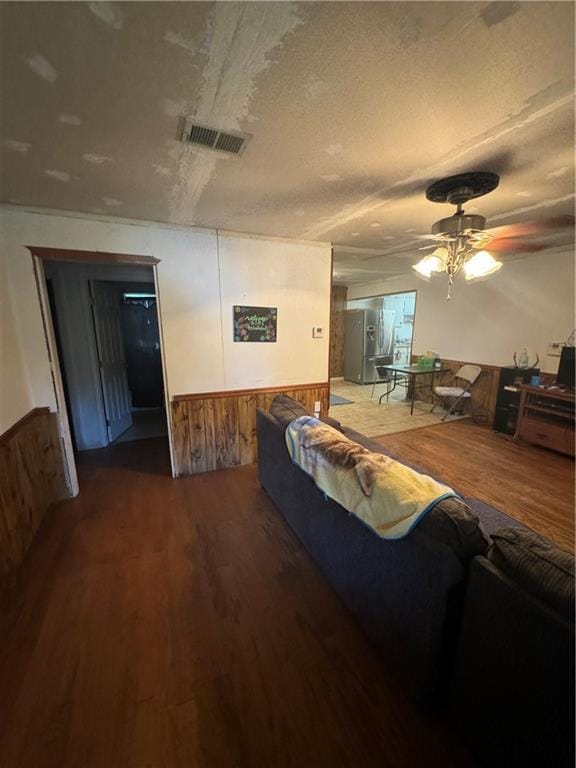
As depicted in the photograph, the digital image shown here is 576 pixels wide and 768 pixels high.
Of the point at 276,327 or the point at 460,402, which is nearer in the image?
the point at 276,327

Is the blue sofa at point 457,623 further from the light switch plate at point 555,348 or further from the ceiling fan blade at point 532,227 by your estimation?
the light switch plate at point 555,348

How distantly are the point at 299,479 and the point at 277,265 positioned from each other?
2.11m

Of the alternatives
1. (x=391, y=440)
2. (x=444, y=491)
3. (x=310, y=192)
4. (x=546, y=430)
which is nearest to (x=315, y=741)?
(x=444, y=491)

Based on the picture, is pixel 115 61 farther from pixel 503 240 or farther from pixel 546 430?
pixel 546 430

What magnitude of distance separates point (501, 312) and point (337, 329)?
11.4 feet

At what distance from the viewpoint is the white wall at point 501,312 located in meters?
3.74

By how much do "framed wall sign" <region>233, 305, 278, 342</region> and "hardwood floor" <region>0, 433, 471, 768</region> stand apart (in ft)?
5.73

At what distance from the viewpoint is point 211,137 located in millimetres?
1373

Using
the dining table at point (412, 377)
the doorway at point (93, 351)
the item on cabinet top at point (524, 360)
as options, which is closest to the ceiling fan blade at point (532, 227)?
the item on cabinet top at point (524, 360)

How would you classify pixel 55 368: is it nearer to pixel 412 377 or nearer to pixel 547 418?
pixel 412 377

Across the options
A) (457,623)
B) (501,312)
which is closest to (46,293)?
(457,623)

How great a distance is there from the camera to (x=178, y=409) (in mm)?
2879

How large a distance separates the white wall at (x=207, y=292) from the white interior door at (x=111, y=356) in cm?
122

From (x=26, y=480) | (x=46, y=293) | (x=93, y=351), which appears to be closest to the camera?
(x=26, y=480)
